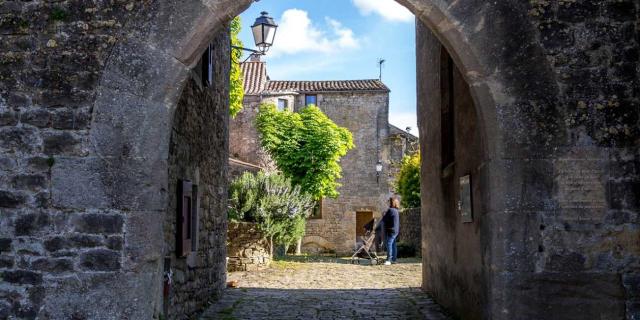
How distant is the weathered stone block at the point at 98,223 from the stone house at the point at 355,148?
23.6 metres

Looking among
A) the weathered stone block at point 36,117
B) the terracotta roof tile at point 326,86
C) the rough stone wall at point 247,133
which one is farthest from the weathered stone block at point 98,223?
the terracotta roof tile at point 326,86

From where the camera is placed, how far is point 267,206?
13.0 metres

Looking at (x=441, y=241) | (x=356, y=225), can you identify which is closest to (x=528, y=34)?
(x=441, y=241)

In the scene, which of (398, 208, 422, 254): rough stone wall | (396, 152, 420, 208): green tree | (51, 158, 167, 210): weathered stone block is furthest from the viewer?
(396, 152, 420, 208): green tree

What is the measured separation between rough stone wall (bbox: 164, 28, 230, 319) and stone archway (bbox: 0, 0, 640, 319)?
119 centimetres

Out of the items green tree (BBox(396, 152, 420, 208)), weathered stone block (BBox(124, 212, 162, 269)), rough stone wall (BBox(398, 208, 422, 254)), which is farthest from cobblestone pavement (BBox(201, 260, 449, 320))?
green tree (BBox(396, 152, 420, 208))

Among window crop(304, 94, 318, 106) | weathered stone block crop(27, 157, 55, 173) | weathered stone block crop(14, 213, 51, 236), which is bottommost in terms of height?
weathered stone block crop(14, 213, 51, 236)

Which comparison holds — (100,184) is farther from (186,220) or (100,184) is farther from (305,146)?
(305,146)

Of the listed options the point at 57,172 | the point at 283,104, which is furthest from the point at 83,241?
the point at 283,104

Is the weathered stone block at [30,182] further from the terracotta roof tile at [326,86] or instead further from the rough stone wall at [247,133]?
the terracotta roof tile at [326,86]

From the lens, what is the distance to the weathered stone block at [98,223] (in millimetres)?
4223

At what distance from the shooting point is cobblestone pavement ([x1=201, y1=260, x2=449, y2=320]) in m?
7.17

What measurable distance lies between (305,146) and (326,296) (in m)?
16.6

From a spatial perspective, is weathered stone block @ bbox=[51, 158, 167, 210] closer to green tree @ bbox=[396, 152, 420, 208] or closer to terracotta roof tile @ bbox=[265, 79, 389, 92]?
green tree @ bbox=[396, 152, 420, 208]
